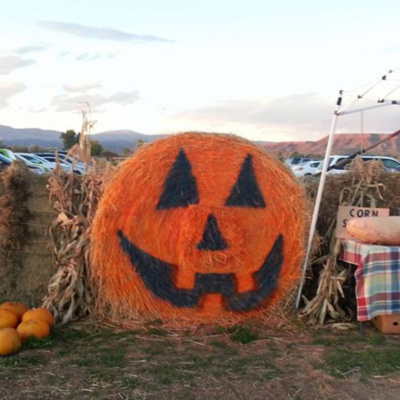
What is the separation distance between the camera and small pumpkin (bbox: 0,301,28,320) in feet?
16.9

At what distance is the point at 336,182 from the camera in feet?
20.2

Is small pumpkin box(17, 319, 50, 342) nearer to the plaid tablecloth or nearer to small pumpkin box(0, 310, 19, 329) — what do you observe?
small pumpkin box(0, 310, 19, 329)

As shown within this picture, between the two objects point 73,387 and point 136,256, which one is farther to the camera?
point 136,256

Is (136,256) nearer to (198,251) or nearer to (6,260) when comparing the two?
(198,251)

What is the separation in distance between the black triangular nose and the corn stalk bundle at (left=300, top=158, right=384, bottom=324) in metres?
1.08

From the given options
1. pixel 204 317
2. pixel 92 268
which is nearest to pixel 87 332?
pixel 92 268

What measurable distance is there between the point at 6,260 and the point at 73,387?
2183 mm

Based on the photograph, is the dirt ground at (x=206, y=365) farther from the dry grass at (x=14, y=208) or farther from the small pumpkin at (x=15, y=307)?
the dry grass at (x=14, y=208)

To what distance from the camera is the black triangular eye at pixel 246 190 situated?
5.38m

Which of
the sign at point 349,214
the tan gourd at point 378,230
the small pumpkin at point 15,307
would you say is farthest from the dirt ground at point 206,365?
the sign at point 349,214

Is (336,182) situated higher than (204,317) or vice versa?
(336,182)

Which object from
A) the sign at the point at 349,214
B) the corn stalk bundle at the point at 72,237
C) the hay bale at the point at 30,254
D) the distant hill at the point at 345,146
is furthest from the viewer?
the distant hill at the point at 345,146

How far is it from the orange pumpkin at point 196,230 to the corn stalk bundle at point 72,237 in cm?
19

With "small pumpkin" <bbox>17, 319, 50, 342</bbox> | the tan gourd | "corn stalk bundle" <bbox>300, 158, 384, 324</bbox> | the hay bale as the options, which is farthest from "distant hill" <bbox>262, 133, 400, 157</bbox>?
"small pumpkin" <bbox>17, 319, 50, 342</bbox>
